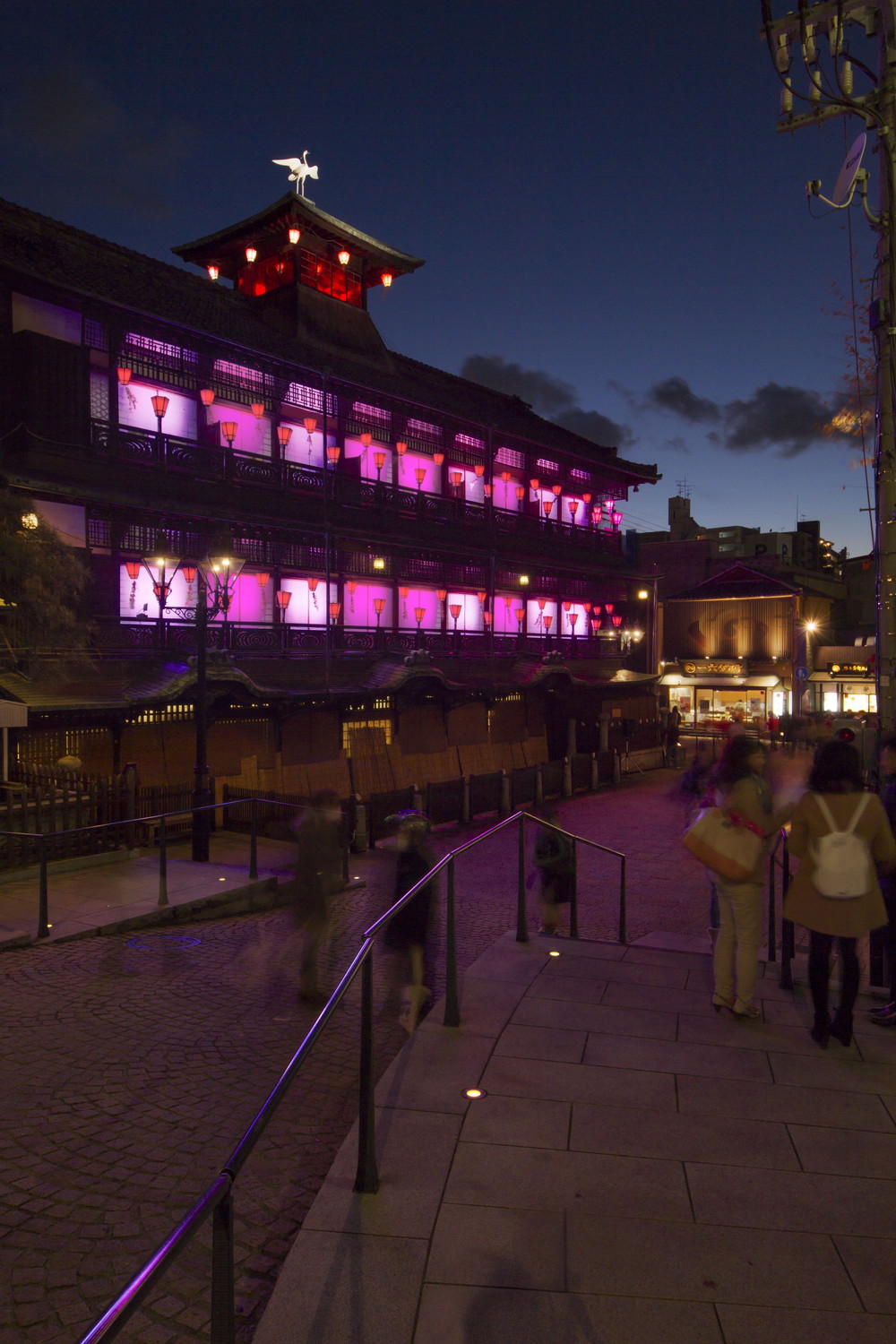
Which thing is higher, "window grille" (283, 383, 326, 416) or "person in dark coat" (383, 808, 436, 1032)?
"window grille" (283, 383, 326, 416)

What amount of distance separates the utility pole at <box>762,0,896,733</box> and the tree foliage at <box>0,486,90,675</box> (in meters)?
13.0

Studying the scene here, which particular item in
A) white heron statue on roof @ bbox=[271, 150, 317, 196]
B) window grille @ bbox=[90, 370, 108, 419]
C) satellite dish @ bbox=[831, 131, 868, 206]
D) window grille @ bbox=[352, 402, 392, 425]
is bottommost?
satellite dish @ bbox=[831, 131, 868, 206]

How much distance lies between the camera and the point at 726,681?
44.5 metres

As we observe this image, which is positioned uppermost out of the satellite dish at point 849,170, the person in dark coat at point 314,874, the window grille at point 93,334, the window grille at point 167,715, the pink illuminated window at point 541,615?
the window grille at point 93,334

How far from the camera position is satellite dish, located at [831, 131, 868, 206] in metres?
8.14

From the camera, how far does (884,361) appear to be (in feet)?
25.6

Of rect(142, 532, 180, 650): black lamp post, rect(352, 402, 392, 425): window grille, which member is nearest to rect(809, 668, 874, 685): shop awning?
rect(352, 402, 392, 425): window grille

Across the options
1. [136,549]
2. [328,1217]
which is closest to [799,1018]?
[328,1217]

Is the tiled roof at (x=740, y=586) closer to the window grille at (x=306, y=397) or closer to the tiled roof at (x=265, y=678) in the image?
the tiled roof at (x=265, y=678)

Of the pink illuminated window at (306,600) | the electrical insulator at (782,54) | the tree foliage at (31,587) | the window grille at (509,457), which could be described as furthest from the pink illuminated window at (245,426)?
the electrical insulator at (782,54)

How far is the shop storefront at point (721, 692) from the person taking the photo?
143 ft

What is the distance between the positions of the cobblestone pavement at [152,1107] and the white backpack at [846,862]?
10.9ft

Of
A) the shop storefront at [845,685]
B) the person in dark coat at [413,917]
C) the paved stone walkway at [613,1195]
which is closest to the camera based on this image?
the paved stone walkway at [613,1195]

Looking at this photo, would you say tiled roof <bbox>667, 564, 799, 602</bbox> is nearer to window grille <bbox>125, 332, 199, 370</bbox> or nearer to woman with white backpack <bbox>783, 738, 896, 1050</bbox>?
window grille <bbox>125, 332, 199, 370</bbox>
